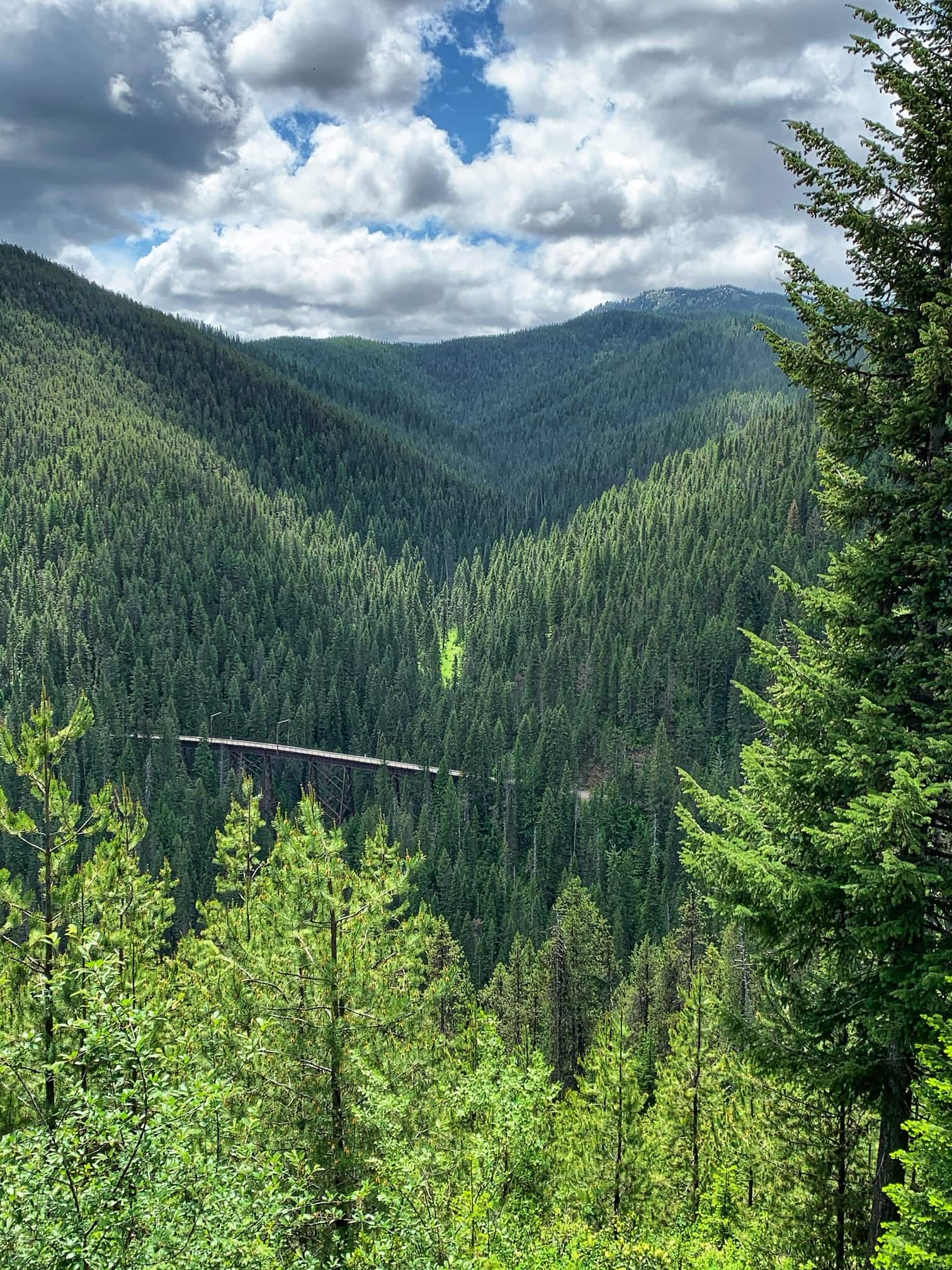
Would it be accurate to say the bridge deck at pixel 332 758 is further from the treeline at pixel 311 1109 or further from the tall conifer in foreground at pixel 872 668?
the tall conifer in foreground at pixel 872 668

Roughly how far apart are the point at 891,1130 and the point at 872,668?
6.06 meters

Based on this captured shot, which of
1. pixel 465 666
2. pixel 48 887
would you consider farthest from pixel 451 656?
pixel 48 887

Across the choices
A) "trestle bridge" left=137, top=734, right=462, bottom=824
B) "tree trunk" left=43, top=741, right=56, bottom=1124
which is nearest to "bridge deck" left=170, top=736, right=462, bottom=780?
"trestle bridge" left=137, top=734, right=462, bottom=824

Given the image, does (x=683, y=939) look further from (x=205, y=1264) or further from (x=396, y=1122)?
(x=205, y=1264)

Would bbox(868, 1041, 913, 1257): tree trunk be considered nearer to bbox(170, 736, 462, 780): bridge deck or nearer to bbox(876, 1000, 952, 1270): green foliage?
bbox(876, 1000, 952, 1270): green foliage

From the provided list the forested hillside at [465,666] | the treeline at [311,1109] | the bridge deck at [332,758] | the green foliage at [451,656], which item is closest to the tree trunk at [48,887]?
the treeline at [311,1109]

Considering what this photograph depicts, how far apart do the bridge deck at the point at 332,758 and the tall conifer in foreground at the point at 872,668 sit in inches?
4139

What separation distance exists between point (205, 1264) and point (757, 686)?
414 ft

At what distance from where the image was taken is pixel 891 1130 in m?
10.1

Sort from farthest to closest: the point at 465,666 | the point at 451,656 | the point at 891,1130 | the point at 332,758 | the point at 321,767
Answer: the point at 451,656 < the point at 465,666 < the point at 321,767 < the point at 332,758 < the point at 891,1130

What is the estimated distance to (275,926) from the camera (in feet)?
53.4

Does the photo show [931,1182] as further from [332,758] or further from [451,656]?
[451,656]

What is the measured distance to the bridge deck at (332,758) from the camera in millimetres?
117250

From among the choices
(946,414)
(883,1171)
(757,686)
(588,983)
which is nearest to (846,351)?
(946,414)
